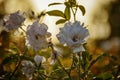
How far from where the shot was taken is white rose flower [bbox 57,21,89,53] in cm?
275

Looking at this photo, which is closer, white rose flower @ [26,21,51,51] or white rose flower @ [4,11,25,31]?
white rose flower @ [26,21,51,51]

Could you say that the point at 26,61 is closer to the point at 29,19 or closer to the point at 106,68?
the point at 29,19

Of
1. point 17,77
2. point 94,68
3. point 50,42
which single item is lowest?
point 94,68

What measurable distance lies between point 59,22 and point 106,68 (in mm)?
1009

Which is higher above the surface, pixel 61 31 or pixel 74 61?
pixel 61 31

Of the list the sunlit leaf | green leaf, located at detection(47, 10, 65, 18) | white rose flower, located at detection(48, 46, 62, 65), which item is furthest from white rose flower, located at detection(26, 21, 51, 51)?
the sunlit leaf

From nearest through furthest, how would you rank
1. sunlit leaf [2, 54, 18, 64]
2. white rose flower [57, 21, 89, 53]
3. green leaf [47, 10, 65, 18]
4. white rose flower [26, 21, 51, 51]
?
white rose flower [57, 21, 89, 53] → white rose flower [26, 21, 51, 51] → green leaf [47, 10, 65, 18] → sunlit leaf [2, 54, 18, 64]

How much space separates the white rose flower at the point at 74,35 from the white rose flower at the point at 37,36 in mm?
148

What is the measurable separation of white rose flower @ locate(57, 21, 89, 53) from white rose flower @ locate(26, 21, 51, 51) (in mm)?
148

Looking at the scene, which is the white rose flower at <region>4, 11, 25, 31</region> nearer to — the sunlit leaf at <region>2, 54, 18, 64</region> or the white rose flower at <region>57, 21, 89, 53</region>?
the white rose flower at <region>57, 21, 89, 53</region>

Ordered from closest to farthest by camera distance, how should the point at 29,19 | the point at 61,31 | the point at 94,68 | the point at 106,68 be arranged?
the point at 61,31 → the point at 29,19 → the point at 106,68 → the point at 94,68

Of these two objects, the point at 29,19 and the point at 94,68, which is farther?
the point at 94,68

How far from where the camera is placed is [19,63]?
3.32 meters

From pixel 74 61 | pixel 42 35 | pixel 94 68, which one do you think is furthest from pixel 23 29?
pixel 94 68
